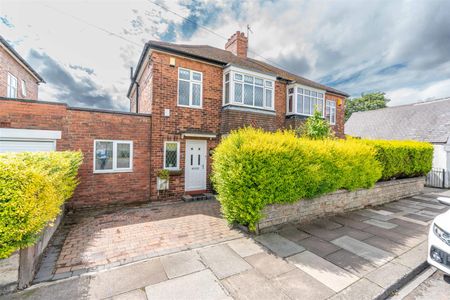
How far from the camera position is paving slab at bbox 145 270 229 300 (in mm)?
2775

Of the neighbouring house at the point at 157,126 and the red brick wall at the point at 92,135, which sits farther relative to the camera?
the neighbouring house at the point at 157,126

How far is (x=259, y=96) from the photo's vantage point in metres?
10.1

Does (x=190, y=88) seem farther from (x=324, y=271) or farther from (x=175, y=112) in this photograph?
(x=324, y=271)

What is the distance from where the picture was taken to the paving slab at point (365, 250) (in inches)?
150

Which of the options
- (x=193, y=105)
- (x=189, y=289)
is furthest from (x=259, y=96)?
(x=189, y=289)

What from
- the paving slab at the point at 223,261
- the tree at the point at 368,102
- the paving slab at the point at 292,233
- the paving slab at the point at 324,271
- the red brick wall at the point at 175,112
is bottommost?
the paving slab at the point at 223,261

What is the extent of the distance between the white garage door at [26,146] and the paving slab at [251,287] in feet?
23.8

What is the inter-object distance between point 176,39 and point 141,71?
250cm

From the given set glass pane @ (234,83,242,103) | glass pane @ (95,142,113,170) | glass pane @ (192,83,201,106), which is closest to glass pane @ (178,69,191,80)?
glass pane @ (192,83,201,106)

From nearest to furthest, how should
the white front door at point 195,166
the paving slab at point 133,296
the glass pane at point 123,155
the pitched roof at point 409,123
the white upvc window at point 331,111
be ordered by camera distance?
1. the paving slab at point 133,296
2. the glass pane at point 123,155
3. the white front door at point 195,166
4. the white upvc window at point 331,111
5. the pitched roof at point 409,123

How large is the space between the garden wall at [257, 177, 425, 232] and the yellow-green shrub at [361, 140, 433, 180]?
0.42 metres

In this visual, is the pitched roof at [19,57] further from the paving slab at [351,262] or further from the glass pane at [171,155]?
the paving slab at [351,262]

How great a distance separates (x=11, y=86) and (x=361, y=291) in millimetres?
17450

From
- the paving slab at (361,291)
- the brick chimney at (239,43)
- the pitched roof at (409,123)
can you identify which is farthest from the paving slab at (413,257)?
the pitched roof at (409,123)
